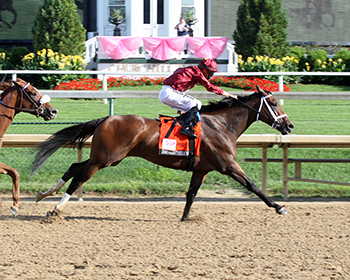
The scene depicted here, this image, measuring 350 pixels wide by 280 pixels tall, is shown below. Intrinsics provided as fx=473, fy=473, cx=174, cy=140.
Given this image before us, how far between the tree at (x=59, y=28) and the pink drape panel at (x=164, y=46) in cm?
255

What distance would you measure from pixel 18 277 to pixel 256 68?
12921 millimetres

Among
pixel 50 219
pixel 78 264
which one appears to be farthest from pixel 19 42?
pixel 78 264

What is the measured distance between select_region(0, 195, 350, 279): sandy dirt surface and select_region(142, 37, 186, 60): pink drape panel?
36.7 ft

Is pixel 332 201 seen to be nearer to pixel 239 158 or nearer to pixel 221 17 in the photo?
pixel 239 158

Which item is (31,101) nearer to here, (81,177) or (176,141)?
(81,177)

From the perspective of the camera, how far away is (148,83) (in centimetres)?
1502

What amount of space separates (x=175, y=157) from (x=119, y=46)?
1212cm

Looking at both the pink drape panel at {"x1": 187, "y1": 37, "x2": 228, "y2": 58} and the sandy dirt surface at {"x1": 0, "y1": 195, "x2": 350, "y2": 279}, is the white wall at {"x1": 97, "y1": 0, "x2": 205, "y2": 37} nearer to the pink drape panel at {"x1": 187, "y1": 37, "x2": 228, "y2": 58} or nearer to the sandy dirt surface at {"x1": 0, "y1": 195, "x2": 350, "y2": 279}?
the pink drape panel at {"x1": 187, "y1": 37, "x2": 228, "y2": 58}

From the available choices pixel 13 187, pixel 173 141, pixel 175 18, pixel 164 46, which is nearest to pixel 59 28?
pixel 164 46

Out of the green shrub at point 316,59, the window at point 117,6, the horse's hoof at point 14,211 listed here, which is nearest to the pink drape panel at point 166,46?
the window at point 117,6

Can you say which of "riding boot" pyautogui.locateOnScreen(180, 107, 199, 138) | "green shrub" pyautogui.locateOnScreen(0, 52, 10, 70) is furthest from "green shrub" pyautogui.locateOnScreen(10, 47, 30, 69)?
"riding boot" pyautogui.locateOnScreen(180, 107, 199, 138)

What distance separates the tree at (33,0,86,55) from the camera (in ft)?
54.3

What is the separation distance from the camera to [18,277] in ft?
12.9

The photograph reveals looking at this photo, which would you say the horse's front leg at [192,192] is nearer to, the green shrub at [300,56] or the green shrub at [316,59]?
the green shrub at [316,59]
